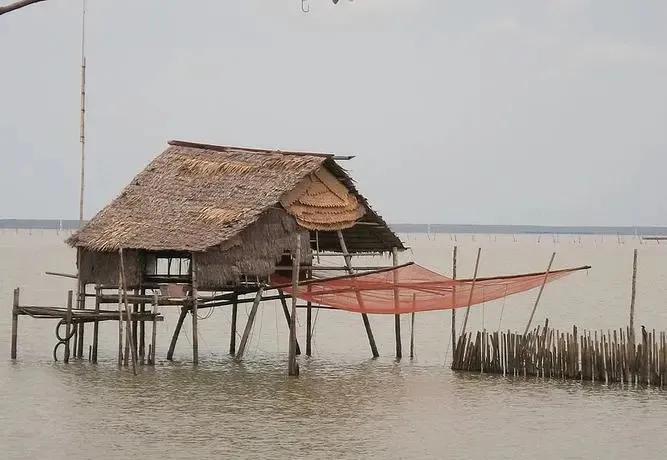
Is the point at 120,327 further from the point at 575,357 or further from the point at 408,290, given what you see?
the point at 575,357

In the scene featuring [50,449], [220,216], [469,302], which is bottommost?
[50,449]

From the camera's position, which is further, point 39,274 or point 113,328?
point 39,274

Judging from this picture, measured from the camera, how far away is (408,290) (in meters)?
18.7

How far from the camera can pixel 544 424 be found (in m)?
15.0

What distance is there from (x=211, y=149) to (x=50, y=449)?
350 inches

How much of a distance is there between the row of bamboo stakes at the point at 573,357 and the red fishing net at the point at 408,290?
2.10ft

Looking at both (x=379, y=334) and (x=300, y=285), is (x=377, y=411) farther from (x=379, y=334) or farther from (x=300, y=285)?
(x=379, y=334)

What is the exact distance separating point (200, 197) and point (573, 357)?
6285 millimetres

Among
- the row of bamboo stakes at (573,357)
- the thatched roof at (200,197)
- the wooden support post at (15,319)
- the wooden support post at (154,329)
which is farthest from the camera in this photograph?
the thatched roof at (200,197)

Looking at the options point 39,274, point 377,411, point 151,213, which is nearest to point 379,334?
point 151,213

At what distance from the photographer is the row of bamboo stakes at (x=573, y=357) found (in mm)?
16656

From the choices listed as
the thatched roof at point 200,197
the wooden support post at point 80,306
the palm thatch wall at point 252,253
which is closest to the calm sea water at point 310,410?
the wooden support post at point 80,306

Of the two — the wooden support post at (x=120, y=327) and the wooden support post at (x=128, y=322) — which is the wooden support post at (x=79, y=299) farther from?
the wooden support post at (x=128, y=322)

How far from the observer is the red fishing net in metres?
17.9
